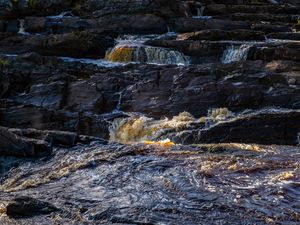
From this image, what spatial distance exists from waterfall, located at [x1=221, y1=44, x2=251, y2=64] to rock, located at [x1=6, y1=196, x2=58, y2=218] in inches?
708

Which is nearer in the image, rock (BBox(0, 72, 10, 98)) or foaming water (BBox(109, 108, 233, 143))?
foaming water (BBox(109, 108, 233, 143))

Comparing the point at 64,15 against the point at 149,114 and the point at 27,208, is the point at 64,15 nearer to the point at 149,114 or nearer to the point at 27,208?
the point at 149,114

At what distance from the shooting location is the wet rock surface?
966 cm

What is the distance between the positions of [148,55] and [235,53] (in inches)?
178

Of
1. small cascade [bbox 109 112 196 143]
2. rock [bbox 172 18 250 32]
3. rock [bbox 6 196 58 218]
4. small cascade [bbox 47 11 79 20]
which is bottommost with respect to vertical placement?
small cascade [bbox 109 112 196 143]

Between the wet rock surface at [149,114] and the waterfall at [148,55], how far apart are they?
56 millimetres

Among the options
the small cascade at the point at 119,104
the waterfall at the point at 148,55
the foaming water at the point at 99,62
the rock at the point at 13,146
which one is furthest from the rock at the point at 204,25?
the rock at the point at 13,146

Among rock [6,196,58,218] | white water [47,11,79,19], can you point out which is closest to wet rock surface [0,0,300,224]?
rock [6,196,58,218]

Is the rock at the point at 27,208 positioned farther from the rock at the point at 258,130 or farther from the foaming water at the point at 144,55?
the foaming water at the point at 144,55

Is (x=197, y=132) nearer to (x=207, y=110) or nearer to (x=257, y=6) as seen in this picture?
(x=207, y=110)

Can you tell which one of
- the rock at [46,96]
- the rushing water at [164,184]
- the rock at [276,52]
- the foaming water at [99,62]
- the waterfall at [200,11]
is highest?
the waterfall at [200,11]

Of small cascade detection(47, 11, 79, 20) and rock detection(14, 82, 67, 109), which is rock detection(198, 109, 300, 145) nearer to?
rock detection(14, 82, 67, 109)

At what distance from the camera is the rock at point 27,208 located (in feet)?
29.3

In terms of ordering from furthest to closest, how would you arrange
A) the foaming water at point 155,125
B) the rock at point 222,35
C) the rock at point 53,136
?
the rock at point 222,35 < the foaming water at point 155,125 < the rock at point 53,136
